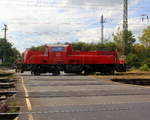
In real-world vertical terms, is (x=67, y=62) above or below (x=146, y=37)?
below

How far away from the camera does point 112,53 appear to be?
40406 millimetres

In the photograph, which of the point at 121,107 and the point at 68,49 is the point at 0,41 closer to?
the point at 68,49

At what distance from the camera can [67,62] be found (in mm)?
38562

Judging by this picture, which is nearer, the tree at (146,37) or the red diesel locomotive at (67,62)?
the red diesel locomotive at (67,62)

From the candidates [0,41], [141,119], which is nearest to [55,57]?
[141,119]

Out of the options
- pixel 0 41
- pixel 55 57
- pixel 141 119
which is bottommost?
pixel 141 119

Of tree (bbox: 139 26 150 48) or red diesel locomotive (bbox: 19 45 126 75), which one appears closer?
red diesel locomotive (bbox: 19 45 126 75)

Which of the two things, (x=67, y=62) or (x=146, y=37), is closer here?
(x=67, y=62)

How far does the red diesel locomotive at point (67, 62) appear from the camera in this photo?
38.3m

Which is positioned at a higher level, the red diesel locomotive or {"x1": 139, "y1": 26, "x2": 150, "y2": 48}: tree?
{"x1": 139, "y1": 26, "x2": 150, "y2": 48}: tree

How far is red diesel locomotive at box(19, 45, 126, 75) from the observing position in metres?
38.3

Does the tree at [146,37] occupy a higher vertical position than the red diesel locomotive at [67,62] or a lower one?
higher

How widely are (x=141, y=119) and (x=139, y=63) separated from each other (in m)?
56.6

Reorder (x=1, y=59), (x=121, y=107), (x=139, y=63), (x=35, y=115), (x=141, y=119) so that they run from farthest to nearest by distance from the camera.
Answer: (x=1, y=59) < (x=139, y=63) < (x=121, y=107) < (x=35, y=115) < (x=141, y=119)
